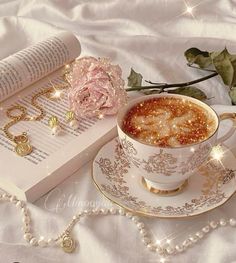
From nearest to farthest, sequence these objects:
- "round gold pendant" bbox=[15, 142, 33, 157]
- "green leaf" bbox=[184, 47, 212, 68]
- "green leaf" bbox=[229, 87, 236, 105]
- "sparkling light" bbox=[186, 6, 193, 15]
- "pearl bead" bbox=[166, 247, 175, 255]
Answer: "pearl bead" bbox=[166, 247, 175, 255]
"round gold pendant" bbox=[15, 142, 33, 157]
"green leaf" bbox=[229, 87, 236, 105]
"green leaf" bbox=[184, 47, 212, 68]
"sparkling light" bbox=[186, 6, 193, 15]

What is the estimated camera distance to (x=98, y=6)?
1317mm

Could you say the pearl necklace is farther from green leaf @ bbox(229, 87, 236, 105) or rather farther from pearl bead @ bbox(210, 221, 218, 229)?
green leaf @ bbox(229, 87, 236, 105)

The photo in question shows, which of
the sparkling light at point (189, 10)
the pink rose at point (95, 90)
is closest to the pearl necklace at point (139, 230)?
the pink rose at point (95, 90)

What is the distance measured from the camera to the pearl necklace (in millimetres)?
673

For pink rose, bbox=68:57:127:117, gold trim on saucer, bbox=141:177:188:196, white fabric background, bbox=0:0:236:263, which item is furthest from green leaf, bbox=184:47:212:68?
gold trim on saucer, bbox=141:177:188:196

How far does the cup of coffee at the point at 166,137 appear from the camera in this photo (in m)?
0.69

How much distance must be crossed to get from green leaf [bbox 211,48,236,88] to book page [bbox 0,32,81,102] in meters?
0.30

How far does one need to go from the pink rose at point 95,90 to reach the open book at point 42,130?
0.07 ft

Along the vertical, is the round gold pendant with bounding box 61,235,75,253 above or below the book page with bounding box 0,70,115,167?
below

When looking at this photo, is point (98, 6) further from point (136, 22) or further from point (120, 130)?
point (120, 130)

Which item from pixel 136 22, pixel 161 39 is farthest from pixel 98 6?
pixel 161 39

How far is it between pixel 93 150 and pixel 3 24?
57cm

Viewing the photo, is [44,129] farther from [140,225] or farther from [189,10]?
[189,10]

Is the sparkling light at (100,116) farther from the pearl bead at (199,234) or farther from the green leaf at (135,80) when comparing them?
the pearl bead at (199,234)
